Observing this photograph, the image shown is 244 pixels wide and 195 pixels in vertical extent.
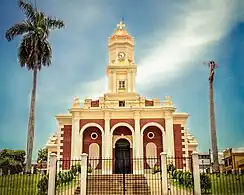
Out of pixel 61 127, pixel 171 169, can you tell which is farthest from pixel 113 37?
pixel 171 169

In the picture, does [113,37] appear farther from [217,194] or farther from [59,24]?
[217,194]

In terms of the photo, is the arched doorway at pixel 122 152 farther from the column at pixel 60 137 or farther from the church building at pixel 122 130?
the column at pixel 60 137

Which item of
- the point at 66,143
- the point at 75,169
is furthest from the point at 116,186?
the point at 66,143

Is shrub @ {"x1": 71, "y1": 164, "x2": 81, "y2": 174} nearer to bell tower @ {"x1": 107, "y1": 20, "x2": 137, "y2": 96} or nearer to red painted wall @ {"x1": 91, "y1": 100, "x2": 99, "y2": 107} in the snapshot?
red painted wall @ {"x1": 91, "y1": 100, "x2": 99, "y2": 107}

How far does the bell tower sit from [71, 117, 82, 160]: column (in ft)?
19.8

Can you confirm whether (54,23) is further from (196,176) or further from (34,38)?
(196,176)

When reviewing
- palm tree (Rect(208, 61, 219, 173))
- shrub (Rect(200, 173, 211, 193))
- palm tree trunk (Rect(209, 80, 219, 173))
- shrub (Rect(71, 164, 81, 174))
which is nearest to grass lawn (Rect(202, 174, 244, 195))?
shrub (Rect(200, 173, 211, 193))

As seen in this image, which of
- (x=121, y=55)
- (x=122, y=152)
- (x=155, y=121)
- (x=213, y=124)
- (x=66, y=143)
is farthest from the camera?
(x=121, y=55)

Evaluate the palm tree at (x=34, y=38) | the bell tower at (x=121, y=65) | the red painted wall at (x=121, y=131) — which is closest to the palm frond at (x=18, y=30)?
the palm tree at (x=34, y=38)

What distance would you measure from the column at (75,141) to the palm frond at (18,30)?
936 centimetres

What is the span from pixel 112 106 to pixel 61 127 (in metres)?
5.55

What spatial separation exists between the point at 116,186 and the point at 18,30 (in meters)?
17.1

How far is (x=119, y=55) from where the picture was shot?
3762 centimetres

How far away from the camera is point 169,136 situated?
31.0 meters
